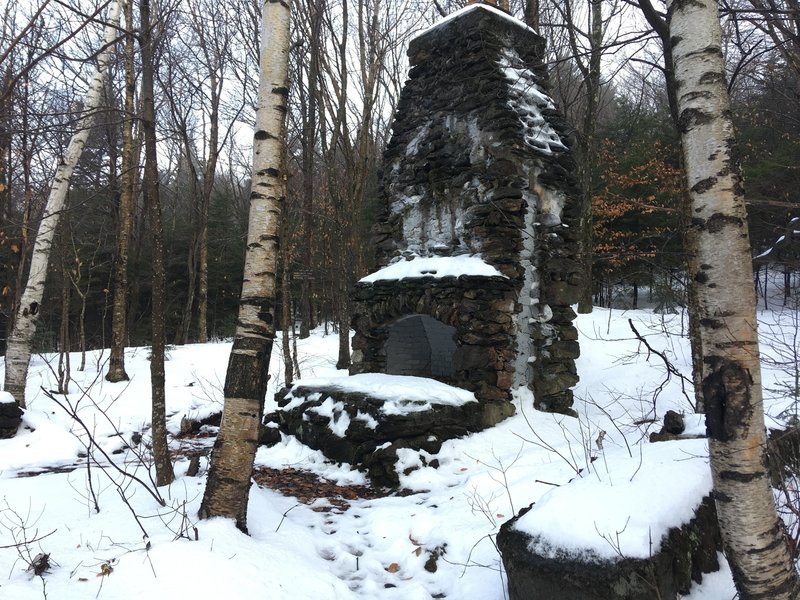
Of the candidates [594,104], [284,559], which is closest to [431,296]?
[284,559]

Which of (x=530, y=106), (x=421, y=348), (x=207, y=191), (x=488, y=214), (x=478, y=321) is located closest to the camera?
(x=478, y=321)

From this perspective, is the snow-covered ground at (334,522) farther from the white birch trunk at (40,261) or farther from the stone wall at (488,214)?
the stone wall at (488,214)

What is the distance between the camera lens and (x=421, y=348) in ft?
34.8

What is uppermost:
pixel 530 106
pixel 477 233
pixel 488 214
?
pixel 530 106

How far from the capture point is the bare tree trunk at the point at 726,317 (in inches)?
83.6

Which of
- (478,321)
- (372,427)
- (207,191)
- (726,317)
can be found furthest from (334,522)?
(207,191)

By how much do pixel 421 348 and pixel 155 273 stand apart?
6835mm

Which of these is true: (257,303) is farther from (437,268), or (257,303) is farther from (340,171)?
(340,171)

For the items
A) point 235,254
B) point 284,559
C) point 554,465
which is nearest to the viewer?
point 284,559

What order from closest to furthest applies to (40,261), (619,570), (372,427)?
(619,570)
(372,427)
(40,261)

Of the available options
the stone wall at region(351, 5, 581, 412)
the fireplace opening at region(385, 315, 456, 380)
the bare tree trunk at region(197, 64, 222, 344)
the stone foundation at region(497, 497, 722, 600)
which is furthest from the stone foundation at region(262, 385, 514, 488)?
the bare tree trunk at region(197, 64, 222, 344)

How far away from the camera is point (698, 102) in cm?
232

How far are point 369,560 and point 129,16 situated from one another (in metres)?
A: 10.1

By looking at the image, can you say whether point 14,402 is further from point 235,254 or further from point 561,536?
point 235,254
